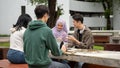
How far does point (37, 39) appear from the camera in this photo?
5.21 m

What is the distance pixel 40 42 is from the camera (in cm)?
520

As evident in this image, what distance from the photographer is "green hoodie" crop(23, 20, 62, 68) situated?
16.9ft

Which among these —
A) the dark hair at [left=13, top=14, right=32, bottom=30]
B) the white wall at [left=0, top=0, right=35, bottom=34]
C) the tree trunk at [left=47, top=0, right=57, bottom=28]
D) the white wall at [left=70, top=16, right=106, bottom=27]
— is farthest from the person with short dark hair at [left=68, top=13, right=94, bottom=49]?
the white wall at [left=70, top=16, right=106, bottom=27]

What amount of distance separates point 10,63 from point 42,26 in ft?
9.19

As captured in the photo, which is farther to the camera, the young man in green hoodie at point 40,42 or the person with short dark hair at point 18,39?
the person with short dark hair at point 18,39

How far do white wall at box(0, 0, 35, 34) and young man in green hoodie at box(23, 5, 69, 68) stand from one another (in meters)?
33.2

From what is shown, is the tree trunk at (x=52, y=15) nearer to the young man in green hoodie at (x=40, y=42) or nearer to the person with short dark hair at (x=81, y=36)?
the person with short dark hair at (x=81, y=36)

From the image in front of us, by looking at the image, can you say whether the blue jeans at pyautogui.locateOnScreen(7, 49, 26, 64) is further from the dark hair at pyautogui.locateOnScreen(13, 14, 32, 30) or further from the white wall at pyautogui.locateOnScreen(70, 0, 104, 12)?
the white wall at pyautogui.locateOnScreen(70, 0, 104, 12)

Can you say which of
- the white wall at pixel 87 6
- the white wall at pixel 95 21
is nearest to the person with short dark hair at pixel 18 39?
the white wall at pixel 87 6

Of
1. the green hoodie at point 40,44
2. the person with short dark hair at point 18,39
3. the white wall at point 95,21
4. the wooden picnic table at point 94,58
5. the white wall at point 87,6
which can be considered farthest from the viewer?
the white wall at point 95,21

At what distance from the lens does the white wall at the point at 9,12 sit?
126ft

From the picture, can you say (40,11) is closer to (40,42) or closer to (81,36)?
(40,42)

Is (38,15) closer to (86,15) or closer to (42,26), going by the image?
(42,26)

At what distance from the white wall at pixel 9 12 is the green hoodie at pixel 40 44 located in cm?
3327
